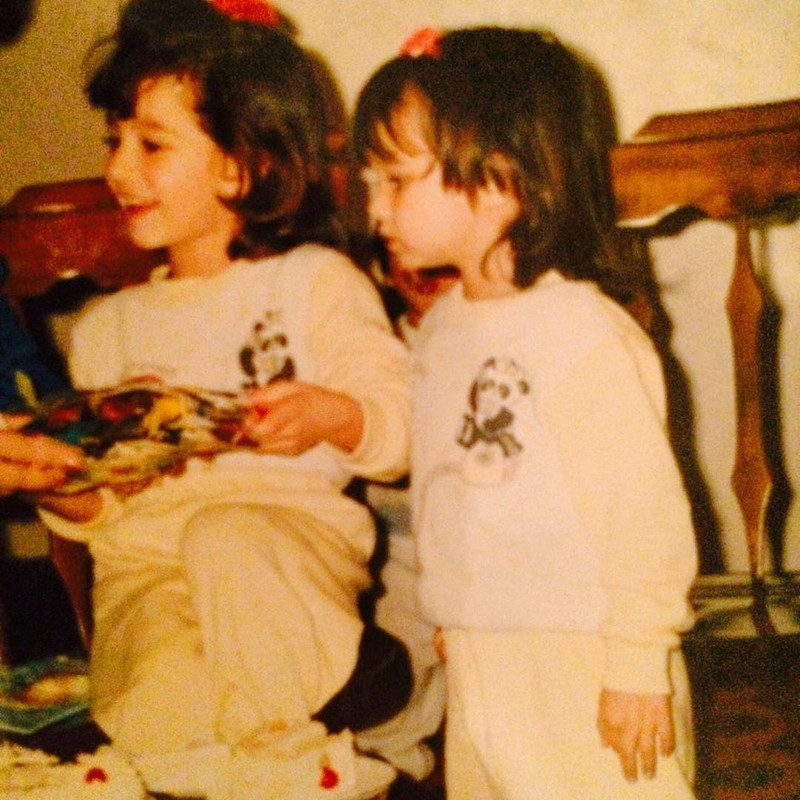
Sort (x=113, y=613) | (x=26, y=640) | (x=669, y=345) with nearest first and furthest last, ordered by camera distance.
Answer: (x=113, y=613) → (x=26, y=640) → (x=669, y=345)

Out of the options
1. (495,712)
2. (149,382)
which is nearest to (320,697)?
(495,712)

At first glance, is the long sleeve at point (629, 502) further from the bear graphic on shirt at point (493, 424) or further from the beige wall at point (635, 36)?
the beige wall at point (635, 36)

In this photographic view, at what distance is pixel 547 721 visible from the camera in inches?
19.3

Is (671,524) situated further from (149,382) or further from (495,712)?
(149,382)

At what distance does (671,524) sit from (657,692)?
9 cm

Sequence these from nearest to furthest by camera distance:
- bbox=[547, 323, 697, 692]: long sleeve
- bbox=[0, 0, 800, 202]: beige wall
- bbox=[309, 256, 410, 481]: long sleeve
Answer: bbox=[547, 323, 697, 692]: long sleeve → bbox=[309, 256, 410, 481]: long sleeve → bbox=[0, 0, 800, 202]: beige wall

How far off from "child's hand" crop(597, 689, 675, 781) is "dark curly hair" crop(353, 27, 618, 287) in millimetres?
234

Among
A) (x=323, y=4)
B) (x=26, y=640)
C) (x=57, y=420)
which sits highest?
(x=323, y=4)

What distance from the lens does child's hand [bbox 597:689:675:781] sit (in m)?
0.46

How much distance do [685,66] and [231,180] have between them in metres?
0.45

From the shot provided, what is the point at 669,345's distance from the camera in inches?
35.5

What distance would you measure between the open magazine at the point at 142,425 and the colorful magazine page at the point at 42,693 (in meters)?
0.21

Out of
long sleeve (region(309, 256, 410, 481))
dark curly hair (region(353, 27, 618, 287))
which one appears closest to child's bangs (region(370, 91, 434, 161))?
dark curly hair (region(353, 27, 618, 287))

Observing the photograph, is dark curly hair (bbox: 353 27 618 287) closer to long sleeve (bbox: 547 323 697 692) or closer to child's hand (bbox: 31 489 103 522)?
long sleeve (bbox: 547 323 697 692)
